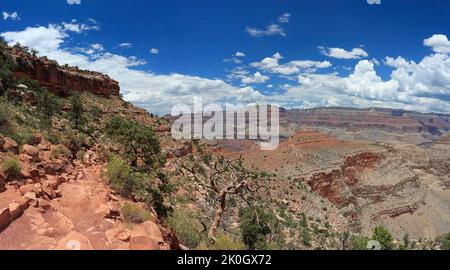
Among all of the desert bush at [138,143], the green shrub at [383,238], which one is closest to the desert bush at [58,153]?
the desert bush at [138,143]

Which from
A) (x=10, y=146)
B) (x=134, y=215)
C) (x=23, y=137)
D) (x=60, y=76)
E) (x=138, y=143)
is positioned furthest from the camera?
(x=60, y=76)

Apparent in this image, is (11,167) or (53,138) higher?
(53,138)

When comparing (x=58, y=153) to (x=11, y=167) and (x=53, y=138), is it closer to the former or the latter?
(x=53, y=138)

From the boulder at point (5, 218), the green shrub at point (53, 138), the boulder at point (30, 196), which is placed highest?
the green shrub at point (53, 138)

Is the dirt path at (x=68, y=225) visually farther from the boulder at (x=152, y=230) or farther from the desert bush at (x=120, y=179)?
the desert bush at (x=120, y=179)

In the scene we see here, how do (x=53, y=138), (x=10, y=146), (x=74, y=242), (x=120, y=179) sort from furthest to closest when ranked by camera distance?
1. (x=53, y=138)
2. (x=120, y=179)
3. (x=10, y=146)
4. (x=74, y=242)

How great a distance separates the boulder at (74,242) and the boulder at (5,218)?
161cm

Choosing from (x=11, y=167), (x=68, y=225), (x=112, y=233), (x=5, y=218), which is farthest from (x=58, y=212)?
(x=11, y=167)

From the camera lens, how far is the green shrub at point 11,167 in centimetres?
1308

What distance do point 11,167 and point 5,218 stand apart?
3450 millimetres

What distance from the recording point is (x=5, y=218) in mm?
10281

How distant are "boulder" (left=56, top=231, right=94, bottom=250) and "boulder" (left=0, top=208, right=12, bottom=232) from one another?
1606 millimetres
